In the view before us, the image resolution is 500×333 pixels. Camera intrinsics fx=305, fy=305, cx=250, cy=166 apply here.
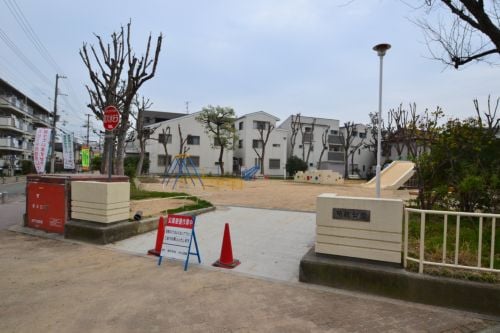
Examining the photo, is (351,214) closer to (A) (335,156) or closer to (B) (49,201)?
(B) (49,201)

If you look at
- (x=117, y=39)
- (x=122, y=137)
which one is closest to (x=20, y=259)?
(x=122, y=137)

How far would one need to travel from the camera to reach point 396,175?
21656mm

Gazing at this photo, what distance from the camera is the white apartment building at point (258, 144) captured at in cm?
3884

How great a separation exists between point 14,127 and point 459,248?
1630 inches

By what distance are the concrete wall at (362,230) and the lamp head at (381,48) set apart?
3449mm

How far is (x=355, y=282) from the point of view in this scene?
3.72 m

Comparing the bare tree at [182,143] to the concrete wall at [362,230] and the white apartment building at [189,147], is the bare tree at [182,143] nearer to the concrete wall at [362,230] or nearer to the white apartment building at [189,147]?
the white apartment building at [189,147]

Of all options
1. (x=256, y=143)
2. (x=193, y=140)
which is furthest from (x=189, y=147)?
(x=256, y=143)

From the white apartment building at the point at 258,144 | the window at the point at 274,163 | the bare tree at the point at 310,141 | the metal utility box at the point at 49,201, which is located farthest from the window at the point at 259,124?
the metal utility box at the point at 49,201

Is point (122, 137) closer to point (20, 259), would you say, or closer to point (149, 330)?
point (20, 259)

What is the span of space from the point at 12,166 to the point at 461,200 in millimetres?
41186

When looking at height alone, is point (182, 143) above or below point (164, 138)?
below

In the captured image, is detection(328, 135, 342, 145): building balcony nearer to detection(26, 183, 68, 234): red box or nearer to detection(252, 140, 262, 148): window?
detection(252, 140, 262, 148): window

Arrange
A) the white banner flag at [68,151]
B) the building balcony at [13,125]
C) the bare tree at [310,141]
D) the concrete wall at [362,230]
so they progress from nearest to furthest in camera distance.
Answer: the concrete wall at [362,230] → the white banner flag at [68,151] → the building balcony at [13,125] → the bare tree at [310,141]
